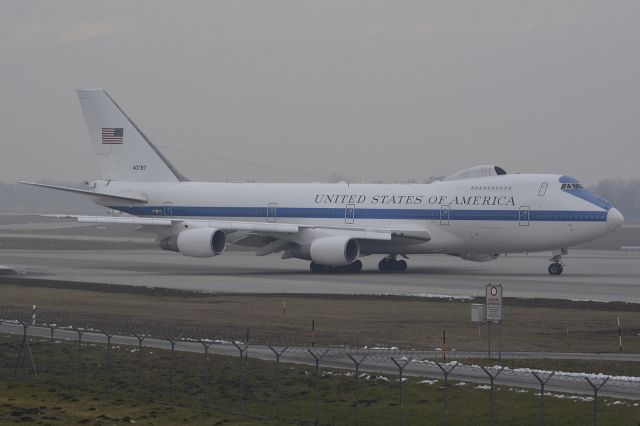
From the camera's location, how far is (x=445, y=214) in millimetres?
59344

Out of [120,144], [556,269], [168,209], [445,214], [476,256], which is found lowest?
[556,269]

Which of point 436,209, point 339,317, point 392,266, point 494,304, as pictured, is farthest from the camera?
point 392,266

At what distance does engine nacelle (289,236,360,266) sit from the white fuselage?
4.23 feet

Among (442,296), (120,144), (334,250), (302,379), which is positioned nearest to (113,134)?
(120,144)

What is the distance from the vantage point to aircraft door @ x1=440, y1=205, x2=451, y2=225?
5928 cm

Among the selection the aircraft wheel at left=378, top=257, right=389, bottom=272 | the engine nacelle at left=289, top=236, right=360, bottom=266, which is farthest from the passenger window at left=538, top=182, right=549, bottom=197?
the aircraft wheel at left=378, top=257, right=389, bottom=272

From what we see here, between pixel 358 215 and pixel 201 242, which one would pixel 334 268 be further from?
Result: pixel 201 242

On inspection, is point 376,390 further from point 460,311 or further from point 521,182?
point 521,182

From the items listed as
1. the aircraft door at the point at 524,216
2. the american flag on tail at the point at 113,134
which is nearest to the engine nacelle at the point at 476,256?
the aircraft door at the point at 524,216

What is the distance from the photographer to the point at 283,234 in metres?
61.1

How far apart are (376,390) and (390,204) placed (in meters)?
37.8

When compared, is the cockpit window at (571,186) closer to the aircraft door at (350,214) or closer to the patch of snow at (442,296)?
the aircraft door at (350,214)

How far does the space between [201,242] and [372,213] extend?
9103 mm

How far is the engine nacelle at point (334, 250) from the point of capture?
58.7 metres
